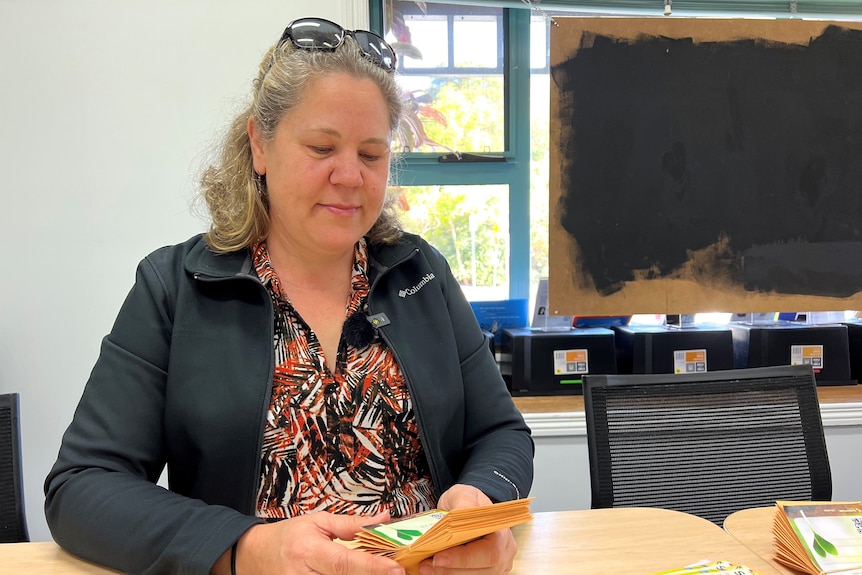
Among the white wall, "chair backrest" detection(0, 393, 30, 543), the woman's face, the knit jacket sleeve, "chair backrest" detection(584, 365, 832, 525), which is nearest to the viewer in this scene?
the knit jacket sleeve

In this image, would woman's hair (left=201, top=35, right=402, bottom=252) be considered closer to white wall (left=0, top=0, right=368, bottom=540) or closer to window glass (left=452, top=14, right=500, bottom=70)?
white wall (left=0, top=0, right=368, bottom=540)

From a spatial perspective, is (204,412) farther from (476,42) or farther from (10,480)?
(476,42)

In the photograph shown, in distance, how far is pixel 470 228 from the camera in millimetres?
2738

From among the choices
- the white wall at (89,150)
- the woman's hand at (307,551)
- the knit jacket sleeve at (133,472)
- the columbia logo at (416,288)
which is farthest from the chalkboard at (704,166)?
the woman's hand at (307,551)

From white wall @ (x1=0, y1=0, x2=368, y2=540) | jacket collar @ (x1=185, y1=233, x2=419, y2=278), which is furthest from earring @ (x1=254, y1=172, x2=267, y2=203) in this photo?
white wall @ (x1=0, y1=0, x2=368, y2=540)

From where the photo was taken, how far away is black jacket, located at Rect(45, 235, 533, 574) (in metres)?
0.91

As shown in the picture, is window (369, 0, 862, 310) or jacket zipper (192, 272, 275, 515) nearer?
jacket zipper (192, 272, 275, 515)

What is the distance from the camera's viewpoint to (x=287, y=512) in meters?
1.08

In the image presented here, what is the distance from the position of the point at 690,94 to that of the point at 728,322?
2.99 ft

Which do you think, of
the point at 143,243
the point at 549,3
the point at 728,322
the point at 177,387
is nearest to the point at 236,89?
the point at 143,243

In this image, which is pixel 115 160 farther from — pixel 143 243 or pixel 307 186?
pixel 307 186

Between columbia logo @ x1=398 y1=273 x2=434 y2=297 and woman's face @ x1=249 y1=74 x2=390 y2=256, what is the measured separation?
0.14 metres

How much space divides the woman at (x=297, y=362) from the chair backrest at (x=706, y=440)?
248 mm

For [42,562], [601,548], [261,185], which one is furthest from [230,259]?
[601,548]
